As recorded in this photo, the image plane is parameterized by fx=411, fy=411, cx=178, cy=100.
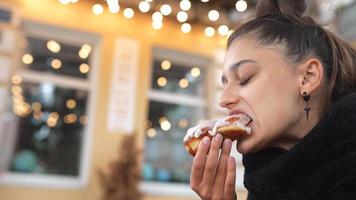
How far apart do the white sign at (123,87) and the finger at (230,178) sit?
3780 millimetres

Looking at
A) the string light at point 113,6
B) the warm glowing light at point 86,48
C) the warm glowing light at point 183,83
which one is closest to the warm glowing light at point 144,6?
the string light at point 113,6

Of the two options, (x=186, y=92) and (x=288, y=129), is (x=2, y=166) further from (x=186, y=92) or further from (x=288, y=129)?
(x=288, y=129)

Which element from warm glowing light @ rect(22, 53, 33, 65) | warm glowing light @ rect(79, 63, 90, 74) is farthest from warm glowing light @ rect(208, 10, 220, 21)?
warm glowing light @ rect(22, 53, 33, 65)

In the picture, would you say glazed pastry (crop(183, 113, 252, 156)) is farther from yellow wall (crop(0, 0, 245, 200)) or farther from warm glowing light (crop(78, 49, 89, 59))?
warm glowing light (crop(78, 49, 89, 59))

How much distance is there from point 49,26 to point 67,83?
67 cm

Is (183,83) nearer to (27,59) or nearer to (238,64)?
(27,59)

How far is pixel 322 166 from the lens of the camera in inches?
33.4

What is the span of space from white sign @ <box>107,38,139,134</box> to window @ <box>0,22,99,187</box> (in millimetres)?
242

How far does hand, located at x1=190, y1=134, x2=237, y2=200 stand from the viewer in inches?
42.4

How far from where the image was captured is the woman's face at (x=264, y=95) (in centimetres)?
99

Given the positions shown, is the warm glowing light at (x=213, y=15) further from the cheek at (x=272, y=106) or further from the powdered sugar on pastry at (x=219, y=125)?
the cheek at (x=272, y=106)

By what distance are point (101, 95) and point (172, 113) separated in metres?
1.07

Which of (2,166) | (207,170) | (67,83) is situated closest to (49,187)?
(2,166)

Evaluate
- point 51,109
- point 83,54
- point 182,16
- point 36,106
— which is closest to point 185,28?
point 182,16
